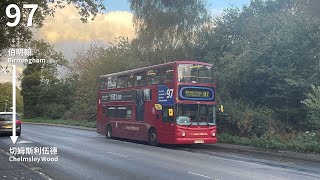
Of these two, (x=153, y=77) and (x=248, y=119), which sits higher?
(x=153, y=77)

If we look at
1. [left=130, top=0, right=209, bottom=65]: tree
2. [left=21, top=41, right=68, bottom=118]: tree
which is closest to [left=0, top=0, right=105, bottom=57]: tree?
[left=130, top=0, right=209, bottom=65]: tree

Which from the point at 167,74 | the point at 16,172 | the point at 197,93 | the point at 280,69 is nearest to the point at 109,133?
the point at 167,74

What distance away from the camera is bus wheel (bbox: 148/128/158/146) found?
75.2 feet

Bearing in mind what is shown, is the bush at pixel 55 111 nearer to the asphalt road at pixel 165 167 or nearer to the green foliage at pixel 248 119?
the green foliage at pixel 248 119

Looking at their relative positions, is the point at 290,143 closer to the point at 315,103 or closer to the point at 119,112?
the point at 315,103

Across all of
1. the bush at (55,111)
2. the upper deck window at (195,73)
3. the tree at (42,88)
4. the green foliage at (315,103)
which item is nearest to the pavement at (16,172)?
the upper deck window at (195,73)

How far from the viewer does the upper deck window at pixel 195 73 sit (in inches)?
840

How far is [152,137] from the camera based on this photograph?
2323 centimetres

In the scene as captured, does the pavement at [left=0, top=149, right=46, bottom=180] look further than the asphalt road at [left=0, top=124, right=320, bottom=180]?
No

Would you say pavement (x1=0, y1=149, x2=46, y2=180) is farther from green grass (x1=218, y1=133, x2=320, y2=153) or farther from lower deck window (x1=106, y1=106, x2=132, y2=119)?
green grass (x1=218, y1=133, x2=320, y2=153)

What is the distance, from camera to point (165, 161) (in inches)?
611

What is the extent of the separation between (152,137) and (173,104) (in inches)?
114

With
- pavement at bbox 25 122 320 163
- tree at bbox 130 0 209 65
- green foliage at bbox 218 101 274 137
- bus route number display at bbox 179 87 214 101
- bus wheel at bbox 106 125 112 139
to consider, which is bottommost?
pavement at bbox 25 122 320 163

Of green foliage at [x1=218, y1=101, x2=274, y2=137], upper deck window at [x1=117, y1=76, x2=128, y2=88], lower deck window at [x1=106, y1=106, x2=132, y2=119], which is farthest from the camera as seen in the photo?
upper deck window at [x1=117, y1=76, x2=128, y2=88]
